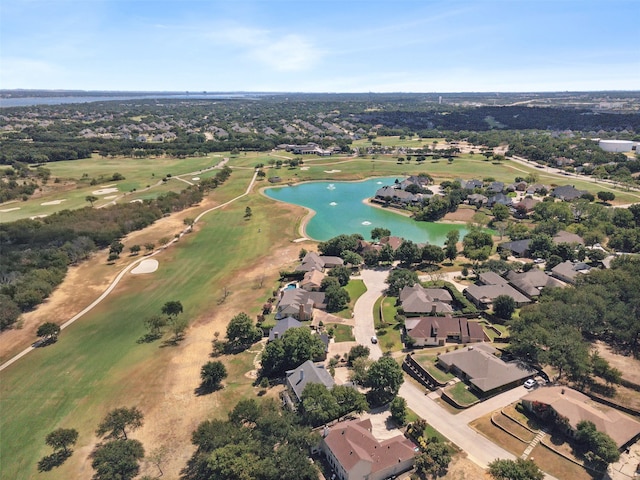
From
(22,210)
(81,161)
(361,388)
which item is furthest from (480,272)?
(81,161)

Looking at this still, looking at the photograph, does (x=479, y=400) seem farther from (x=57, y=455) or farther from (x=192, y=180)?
(x=192, y=180)

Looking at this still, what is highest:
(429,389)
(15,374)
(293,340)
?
(293,340)

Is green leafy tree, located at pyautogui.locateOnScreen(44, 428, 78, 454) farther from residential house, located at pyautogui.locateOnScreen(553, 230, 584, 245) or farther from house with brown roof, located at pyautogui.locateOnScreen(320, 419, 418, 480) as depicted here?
residential house, located at pyautogui.locateOnScreen(553, 230, 584, 245)

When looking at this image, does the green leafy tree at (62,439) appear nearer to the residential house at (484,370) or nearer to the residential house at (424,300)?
the residential house at (484,370)

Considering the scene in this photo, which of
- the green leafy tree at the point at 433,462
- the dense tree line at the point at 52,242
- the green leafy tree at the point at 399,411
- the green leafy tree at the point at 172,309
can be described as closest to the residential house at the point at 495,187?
the green leafy tree at the point at 399,411

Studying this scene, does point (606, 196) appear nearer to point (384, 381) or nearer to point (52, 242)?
point (384, 381)

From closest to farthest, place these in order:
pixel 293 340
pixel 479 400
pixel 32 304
Result: pixel 479 400 → pixel 293 340 → pixel 32 304
